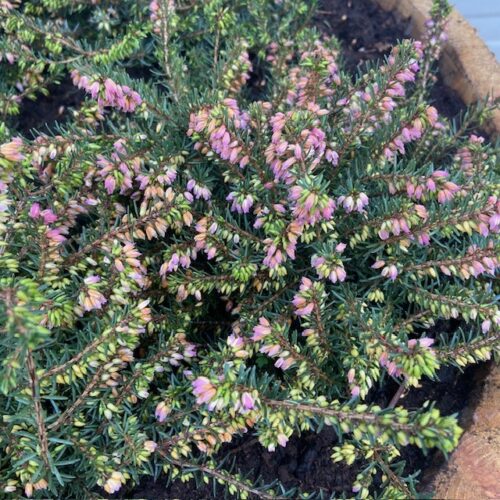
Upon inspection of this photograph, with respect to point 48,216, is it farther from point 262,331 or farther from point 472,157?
point 472,157

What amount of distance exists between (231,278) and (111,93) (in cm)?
66

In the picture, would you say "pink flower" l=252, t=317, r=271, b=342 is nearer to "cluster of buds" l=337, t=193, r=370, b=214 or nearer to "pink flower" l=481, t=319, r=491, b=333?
"cluster of buds" l=337, t=193, r=370, b=214

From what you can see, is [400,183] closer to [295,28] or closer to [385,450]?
[385,450]

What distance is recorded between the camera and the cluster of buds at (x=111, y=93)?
5.43ft

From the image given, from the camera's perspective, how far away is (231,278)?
70.0 inches

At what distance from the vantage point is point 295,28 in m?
2.67

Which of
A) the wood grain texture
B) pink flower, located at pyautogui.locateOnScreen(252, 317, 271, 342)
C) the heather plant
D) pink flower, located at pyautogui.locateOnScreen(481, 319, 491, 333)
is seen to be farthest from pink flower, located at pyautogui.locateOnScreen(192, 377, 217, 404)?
the wood grain texture

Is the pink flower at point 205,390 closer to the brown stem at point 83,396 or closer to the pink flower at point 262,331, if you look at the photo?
the pink flower at point 262,331

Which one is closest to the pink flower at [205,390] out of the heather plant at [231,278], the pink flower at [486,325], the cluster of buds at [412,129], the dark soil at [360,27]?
the heather plant at [231,278]

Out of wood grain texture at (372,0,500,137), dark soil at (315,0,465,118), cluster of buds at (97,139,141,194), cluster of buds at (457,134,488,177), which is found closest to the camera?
cluster of buds at (97,139,141,194)

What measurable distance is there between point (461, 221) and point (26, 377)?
1.20 meters

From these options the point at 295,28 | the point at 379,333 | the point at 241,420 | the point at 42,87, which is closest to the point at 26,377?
the point at 241,420

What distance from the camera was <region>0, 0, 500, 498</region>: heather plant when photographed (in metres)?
1.47

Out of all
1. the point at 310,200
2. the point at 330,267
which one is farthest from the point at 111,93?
the point at 330,267
